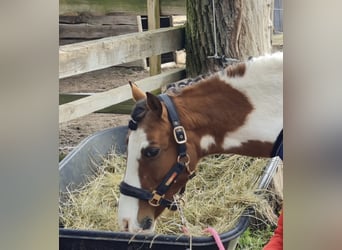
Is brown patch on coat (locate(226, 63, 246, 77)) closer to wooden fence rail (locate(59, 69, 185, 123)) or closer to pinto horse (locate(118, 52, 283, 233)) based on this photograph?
pinto horse (locate(118, 52, 283, 233))

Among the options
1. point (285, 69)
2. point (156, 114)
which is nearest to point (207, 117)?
point (156, 114)

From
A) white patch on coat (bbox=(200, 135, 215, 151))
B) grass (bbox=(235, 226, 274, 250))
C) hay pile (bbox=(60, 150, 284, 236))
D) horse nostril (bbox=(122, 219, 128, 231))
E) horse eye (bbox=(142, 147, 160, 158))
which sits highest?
white patch on coat (bbox=(200, 135, 215, 151))

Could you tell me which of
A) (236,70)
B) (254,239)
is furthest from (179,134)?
(254,239)

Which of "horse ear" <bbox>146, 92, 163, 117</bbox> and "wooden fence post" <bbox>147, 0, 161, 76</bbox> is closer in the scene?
"horse ear" <bbox>146, 92, 163, 117</bbox>

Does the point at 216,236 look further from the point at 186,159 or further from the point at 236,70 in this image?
the point at 236,70

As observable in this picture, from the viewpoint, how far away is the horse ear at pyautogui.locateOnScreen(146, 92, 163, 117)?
159 centimetres

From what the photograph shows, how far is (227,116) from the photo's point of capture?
1654 mm

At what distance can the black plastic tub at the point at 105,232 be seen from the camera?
5.15ft

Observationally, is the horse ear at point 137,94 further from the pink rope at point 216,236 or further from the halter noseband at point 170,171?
the pink rope at point 216,236

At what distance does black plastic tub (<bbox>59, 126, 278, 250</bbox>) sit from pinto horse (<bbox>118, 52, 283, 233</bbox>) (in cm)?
4

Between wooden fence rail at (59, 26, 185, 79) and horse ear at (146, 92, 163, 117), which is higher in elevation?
wooden fence rail at (59, 26, 185, 79)

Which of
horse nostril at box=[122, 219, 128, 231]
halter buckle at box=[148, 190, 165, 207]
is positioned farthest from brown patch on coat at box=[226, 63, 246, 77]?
horse nostril at box=[122, 219, 128, 231]

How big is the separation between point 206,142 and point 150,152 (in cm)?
16
